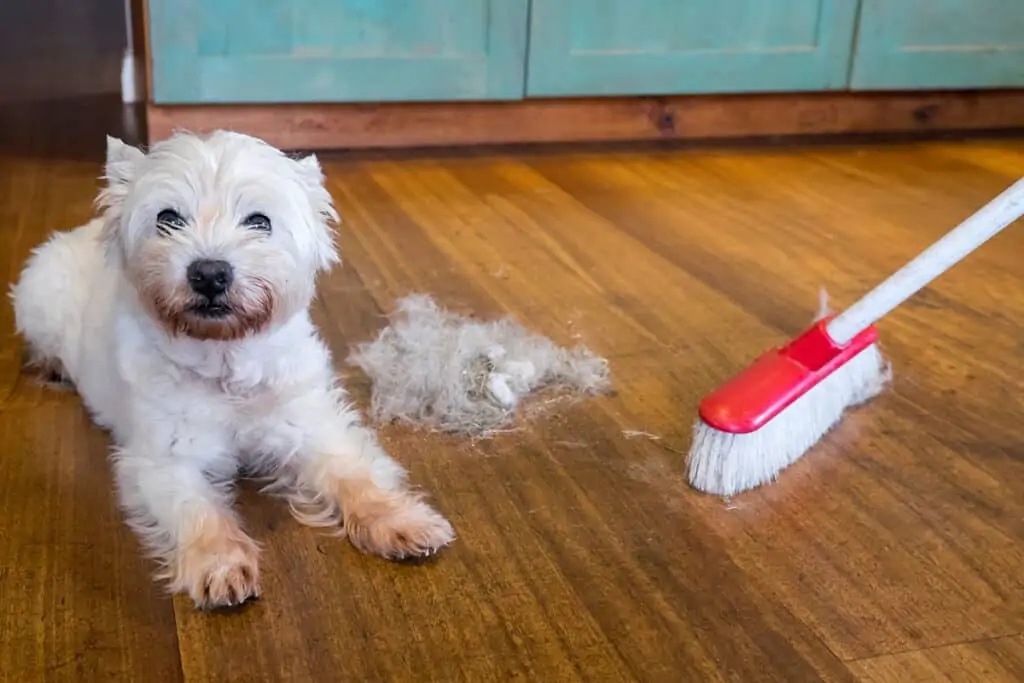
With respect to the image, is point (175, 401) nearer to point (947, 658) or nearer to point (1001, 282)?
point (947, 658)

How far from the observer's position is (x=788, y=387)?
1.43 m

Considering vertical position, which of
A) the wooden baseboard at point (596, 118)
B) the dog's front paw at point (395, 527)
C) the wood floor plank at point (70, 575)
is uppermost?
the wooden baseboard at point (596, 118)

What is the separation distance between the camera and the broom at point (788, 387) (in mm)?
1406

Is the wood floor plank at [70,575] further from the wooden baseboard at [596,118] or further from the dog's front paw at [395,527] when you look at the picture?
the wooden baseboard at [596,118]

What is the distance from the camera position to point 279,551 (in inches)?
50.8

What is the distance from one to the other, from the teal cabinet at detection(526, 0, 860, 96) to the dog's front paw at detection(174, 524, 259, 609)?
2.02 metres

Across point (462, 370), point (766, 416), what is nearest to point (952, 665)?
point (766, 416)

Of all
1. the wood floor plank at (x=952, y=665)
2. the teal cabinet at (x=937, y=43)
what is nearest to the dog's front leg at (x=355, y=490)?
the wood floor plank at (x=952, y=665)

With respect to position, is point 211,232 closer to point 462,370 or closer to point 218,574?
point 218,574

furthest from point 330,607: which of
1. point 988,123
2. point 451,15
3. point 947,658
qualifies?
point 988,123

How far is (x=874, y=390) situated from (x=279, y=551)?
36.1 inches

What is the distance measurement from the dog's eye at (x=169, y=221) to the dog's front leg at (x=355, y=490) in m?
0.27

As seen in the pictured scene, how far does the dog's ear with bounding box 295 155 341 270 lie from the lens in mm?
1348

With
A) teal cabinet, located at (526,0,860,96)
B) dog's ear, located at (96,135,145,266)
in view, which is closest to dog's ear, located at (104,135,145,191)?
dog's ear, located at (96,135,145,266)
